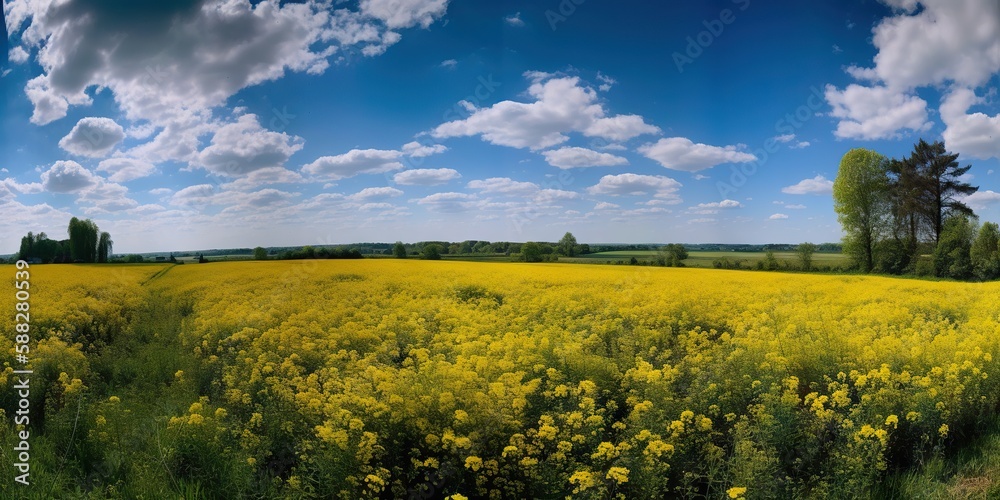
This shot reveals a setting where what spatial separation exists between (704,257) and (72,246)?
26.0 metres

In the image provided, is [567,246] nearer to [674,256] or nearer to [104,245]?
[674,256]

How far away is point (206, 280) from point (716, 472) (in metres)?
14.1

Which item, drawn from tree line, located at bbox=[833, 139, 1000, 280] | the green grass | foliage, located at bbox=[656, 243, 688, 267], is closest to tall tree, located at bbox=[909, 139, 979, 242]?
tree line, located at bbox=[833, 139, 1000, 280]

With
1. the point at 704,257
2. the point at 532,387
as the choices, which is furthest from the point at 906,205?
the point at 532,387

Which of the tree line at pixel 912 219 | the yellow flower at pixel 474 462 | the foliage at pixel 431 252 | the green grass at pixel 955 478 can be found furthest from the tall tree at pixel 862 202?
the yellow flower at pixel 474 462

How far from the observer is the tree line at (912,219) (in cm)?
2366

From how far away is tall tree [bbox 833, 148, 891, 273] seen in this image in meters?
27.9

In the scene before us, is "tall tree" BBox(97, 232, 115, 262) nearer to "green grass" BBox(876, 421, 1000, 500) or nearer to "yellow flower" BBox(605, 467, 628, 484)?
"yellow flower" BBox(605, 467, 628, 484)

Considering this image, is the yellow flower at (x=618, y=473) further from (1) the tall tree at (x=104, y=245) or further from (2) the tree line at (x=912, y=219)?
(2) the tree line at (x=912, y=219)

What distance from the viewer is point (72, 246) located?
10359 millimetres

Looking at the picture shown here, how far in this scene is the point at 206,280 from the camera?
1462cm

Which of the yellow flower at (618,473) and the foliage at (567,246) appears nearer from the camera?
the yellow flower at (618,473)

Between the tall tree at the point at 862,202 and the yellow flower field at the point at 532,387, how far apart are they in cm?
1684

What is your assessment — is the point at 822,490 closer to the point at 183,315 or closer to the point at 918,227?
the point at 183,315
